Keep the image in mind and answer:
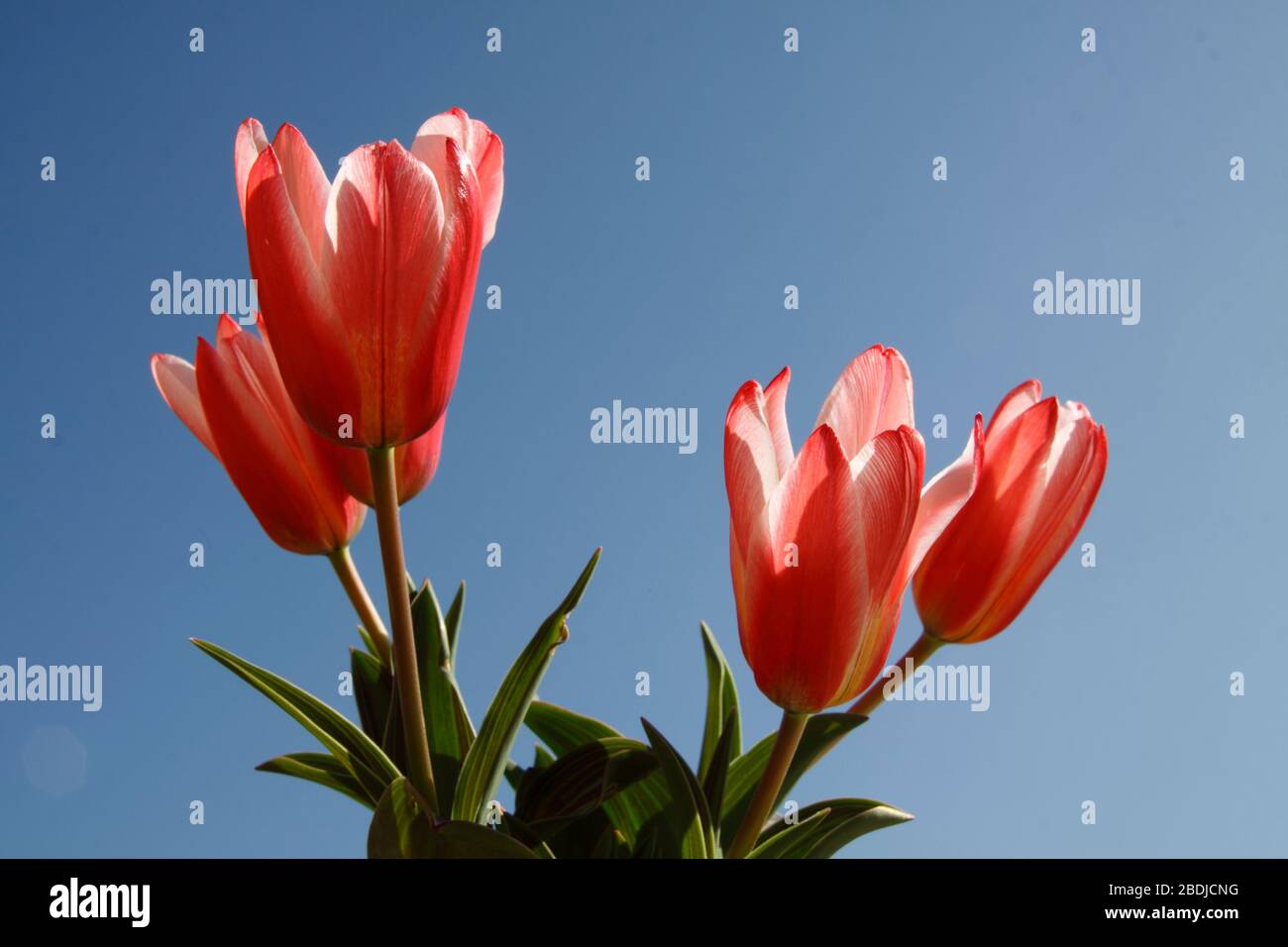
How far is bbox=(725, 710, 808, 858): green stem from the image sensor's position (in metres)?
0.67

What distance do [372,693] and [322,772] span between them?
5.0 inches

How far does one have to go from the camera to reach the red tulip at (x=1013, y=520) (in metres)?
0.72

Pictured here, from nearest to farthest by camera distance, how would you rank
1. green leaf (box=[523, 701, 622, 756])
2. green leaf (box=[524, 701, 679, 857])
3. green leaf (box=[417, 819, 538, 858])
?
green leaf (box=[417, 819, 538, 858]) < green leaf (box=[524, 701, 679, 857]) < green leaf (box=[523, 701, 622, 756])

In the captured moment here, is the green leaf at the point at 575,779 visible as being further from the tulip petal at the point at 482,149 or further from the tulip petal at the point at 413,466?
the tulip petal at the point at 482,149

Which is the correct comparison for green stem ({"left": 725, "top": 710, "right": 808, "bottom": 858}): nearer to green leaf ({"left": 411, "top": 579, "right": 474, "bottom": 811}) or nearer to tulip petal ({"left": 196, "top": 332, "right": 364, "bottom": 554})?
green leaf ({"left": 411, "top": 579, "right": 474, "bottom": 811})

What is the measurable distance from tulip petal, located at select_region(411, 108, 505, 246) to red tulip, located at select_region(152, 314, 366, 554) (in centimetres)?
19

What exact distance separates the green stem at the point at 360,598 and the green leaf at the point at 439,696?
0.03 m

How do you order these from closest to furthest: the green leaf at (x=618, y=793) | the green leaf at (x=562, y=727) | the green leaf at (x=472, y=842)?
1. the green leaf at (x=472, y=842)
2. the green leaf at (x=618, y=793)
3. the green leaf at (x=562, y=727)

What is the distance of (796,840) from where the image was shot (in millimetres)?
751

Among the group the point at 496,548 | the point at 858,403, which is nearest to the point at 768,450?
the point at 858,403

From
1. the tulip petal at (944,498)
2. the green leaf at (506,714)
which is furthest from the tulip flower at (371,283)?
the tulip petal at (944,498)

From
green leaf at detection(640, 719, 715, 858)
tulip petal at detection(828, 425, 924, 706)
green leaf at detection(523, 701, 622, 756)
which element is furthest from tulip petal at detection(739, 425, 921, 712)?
green leaf at detection(523, 701, 622, 756)

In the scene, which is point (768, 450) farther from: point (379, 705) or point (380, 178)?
point (379, 705)
